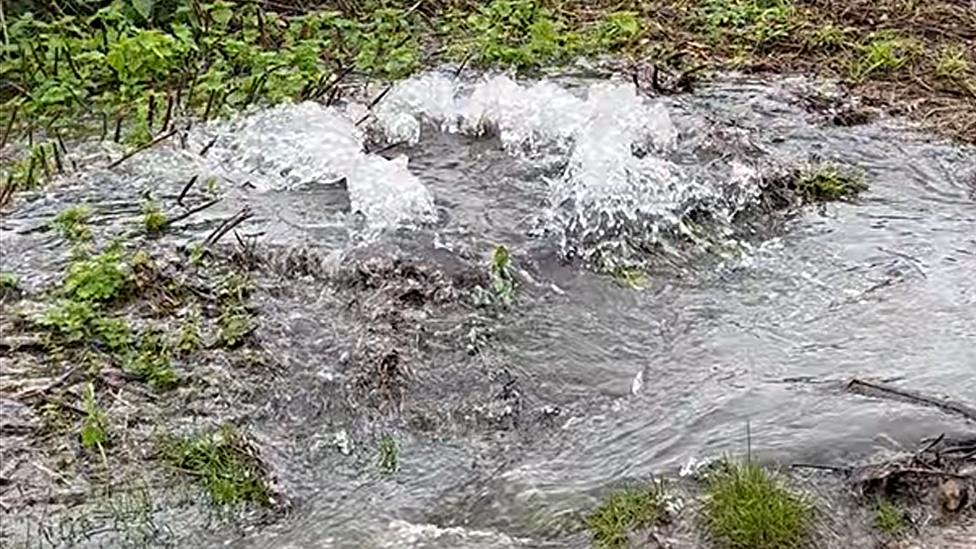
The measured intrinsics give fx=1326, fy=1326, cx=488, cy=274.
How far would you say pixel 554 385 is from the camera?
13.7 ft

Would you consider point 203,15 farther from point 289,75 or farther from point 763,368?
point 763,368

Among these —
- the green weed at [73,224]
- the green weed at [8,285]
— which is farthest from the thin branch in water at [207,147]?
the green weed at [8,285]

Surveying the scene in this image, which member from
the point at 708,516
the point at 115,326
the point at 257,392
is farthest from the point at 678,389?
the point at 115,326

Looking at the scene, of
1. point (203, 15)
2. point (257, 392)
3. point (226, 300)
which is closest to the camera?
point (257, 392)

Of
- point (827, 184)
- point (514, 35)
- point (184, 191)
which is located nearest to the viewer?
point (184, 191)

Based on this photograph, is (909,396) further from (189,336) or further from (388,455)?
(189,336)

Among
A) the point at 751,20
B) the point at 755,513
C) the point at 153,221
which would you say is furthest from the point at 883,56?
the point at 755,513

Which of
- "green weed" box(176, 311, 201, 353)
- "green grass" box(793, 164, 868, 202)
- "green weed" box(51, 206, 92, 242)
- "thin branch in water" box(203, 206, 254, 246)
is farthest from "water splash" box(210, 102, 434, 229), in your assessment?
"green grass" box(793, 164, 868, 202)

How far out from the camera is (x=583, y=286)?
475 centimetres

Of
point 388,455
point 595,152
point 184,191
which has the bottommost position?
point 388,455

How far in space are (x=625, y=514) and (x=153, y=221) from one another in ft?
7.31

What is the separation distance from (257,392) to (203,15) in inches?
127

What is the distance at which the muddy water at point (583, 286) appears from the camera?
3734 millimetres

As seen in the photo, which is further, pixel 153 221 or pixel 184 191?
pixel 184 191
